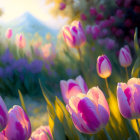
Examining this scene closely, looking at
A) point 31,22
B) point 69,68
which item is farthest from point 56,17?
point 69,68

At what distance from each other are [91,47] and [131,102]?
287cm

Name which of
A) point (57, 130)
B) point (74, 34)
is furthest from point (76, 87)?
point (74, 34)

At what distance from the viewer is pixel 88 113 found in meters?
0.75

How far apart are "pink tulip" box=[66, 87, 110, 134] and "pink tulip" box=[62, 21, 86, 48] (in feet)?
3.42

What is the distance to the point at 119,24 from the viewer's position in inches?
185

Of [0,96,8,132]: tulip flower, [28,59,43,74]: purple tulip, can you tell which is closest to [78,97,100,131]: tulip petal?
[0,96,8,132]: tulip flower

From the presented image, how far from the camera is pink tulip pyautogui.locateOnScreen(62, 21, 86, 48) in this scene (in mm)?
1742

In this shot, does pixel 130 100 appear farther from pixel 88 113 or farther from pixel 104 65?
pixel 104 65

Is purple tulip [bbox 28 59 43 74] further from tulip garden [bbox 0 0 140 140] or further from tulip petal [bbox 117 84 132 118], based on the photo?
tulip petal [bbox 117 84 132 118]

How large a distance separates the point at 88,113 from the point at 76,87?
10.4 inches

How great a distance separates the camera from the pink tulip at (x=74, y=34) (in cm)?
174

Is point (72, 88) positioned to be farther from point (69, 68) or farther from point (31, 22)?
point (31, 22)

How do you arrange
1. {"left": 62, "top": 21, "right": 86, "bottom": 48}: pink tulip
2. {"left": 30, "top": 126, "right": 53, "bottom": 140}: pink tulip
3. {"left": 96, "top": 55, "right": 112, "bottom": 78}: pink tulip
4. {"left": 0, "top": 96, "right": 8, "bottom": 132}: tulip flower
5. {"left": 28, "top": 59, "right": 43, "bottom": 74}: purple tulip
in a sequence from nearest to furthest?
{"left": 0, "top": 96, "right": 8, "bottom": 132}: tulip flower → {"left": 30, "top": 126, "right": 53, "bottom": 140}: pink tulip → {"left": 96, "top": 55, "right": 112, "bottom": 78}: pink tulip → {"left": 62, "top": 21, "right": 86, "bottom": 48}: pink tulip → {"left": 28, "top": 59, "right": 43, "bottom": 74}: purple tulip

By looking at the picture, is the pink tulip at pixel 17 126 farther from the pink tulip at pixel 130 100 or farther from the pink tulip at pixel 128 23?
the pink tulip at pixel 128 23
